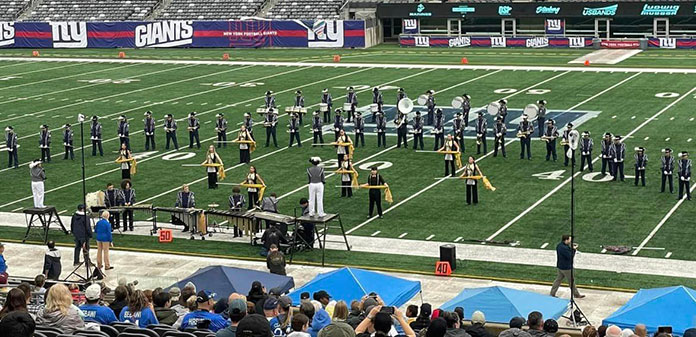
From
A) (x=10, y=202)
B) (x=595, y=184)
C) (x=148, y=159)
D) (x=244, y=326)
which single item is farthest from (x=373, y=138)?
(x=244, y=326)

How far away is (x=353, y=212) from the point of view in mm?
28031

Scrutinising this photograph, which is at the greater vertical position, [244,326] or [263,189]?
[244,326]

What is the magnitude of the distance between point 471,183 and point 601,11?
Answer: 40.6 meters

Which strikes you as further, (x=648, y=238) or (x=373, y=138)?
(x=373, y=138)

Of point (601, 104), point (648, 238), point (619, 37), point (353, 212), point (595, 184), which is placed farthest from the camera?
point (619, 37)

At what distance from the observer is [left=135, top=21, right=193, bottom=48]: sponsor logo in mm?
70375

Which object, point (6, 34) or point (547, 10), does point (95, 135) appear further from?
point (6, 34)

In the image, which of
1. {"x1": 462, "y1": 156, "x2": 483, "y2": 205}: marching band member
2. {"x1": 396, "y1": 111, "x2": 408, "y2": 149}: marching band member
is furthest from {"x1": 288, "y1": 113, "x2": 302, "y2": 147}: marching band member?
{"x1": 462, "y1": 156, "x2": 483, "y2": 205}: marching band member

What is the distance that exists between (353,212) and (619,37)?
42.5 m

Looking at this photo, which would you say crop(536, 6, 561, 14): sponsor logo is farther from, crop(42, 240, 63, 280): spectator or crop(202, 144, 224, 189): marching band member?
crop(42, 240, 63, 280): spectator

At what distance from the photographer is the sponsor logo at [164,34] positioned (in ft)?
231

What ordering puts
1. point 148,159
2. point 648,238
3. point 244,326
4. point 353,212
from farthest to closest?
point 148,159 → point 353,212 → point 648,238 → point 244,326

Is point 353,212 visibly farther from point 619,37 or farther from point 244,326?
point 619,37

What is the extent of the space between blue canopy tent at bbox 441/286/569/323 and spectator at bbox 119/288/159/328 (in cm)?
439
